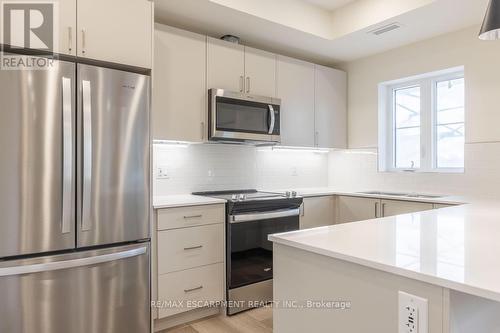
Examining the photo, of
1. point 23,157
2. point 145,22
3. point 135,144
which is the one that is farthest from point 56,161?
point 145,22

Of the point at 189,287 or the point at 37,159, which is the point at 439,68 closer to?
the point at 189,287

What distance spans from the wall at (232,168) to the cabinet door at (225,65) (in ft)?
2.01

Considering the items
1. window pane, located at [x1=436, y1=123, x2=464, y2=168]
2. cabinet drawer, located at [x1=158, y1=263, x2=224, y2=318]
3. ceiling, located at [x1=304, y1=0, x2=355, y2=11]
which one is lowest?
cabinet drawer, located at [x1=158, y1=263, x2=224, y2=318]

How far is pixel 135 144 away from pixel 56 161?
0.44 m

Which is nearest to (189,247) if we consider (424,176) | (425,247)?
(425,247)

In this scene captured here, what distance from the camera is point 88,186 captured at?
1.92 metres

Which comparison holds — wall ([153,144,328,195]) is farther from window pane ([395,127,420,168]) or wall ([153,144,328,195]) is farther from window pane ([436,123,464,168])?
window pane ([436,123,464,168])

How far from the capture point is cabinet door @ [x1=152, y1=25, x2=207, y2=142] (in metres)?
2.69

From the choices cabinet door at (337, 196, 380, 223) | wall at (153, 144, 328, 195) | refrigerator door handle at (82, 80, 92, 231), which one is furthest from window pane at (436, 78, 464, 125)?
refrigerator door handle at (82, 80, 92, 231)

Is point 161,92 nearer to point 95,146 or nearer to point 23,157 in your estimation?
point 95,146

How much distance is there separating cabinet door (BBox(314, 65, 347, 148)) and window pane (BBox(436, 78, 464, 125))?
1.00 metres

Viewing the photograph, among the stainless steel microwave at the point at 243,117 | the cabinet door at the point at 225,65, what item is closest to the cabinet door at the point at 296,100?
the stainless steel microwave at the point at 243,117

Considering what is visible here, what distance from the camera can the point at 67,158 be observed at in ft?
6.07

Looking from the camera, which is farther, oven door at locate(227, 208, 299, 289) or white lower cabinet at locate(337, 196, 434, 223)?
white lower cabinet at locate(337, 196, 434, 223)
